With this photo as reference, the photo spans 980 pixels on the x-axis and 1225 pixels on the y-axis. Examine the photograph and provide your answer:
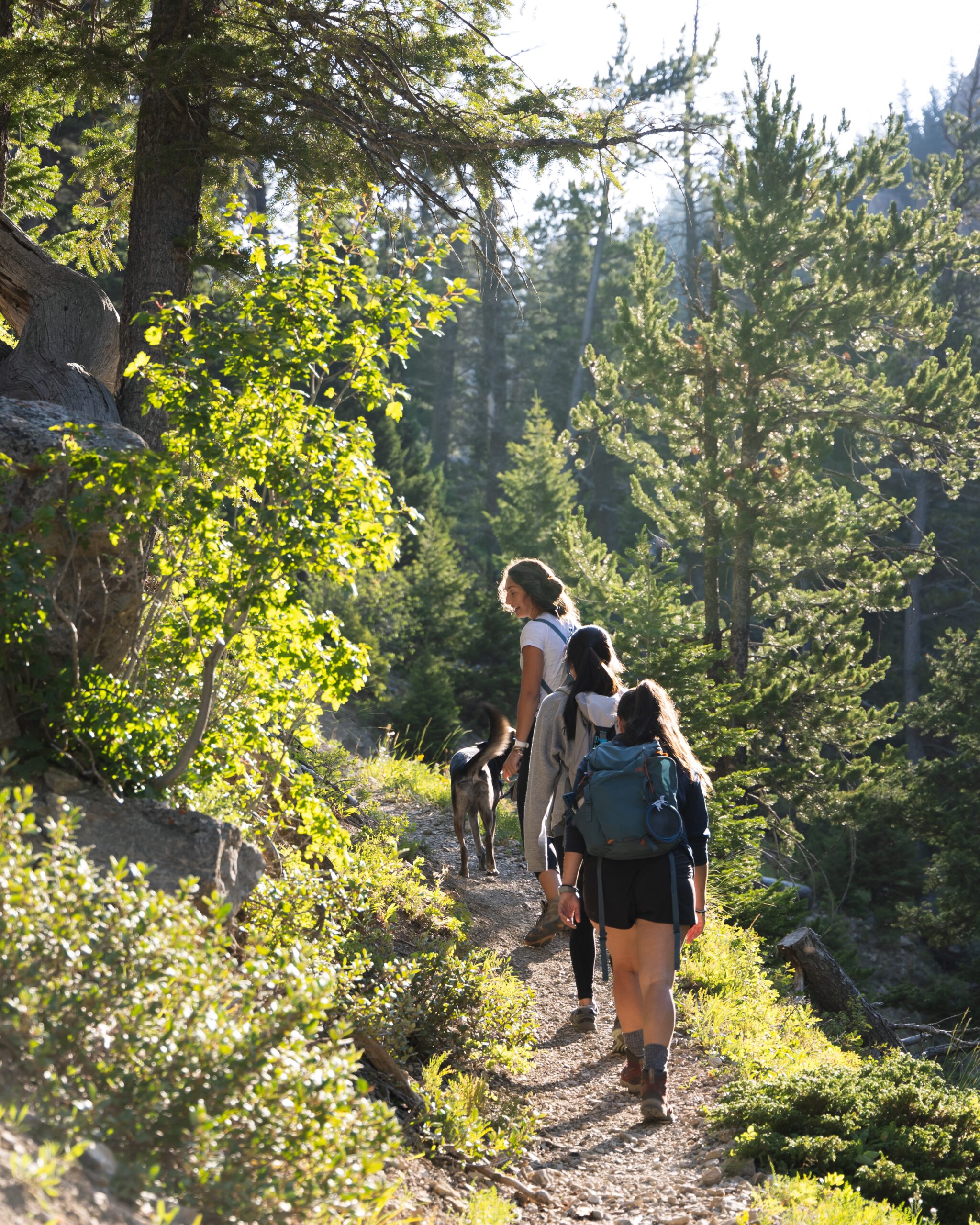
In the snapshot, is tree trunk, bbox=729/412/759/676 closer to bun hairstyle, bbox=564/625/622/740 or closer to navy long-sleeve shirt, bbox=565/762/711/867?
bun hairstyle, bbox=564/625/622/740

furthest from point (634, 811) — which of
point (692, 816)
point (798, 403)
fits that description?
point (798, 403)

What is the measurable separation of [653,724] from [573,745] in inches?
34.9

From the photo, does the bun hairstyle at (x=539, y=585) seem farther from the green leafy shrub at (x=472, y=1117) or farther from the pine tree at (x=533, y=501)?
the pine tree at (x=533, y=501)

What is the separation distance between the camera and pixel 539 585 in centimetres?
555

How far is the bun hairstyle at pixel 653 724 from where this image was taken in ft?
13.8

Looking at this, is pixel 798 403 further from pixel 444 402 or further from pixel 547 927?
pixel 444 402

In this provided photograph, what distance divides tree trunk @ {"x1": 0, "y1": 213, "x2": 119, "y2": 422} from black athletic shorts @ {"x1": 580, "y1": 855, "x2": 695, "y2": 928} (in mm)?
3324

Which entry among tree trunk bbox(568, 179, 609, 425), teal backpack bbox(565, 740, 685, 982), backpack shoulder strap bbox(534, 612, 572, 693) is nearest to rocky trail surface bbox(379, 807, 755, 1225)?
teal backpack bbox(565, 740, 685, 982)

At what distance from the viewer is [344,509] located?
3498 millimetres

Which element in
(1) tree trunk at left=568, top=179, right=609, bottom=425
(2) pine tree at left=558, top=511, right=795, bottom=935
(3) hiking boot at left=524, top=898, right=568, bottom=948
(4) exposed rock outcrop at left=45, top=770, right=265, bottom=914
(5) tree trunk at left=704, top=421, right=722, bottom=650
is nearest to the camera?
(4) exposed rock outcrop at left=45, top=770, right=265, bottom=914

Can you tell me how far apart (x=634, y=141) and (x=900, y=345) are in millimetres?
10946

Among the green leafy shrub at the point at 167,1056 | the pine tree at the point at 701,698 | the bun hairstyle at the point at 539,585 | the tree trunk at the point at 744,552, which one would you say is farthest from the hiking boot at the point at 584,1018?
the tree trunk at the point at 744,552

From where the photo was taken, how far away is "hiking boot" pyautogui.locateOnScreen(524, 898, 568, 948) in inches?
237

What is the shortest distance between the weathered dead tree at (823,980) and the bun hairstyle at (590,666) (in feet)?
13.3
